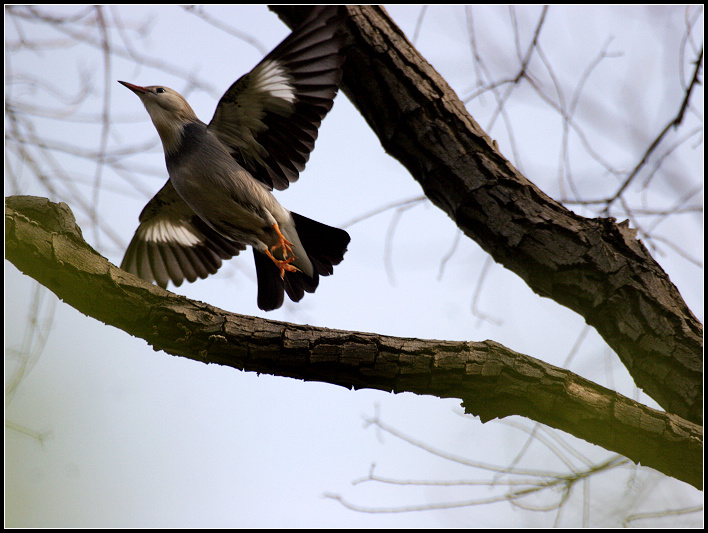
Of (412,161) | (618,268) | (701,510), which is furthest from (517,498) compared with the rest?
(412,161)

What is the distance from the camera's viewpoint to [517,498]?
107 inches

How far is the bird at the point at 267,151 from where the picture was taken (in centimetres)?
290

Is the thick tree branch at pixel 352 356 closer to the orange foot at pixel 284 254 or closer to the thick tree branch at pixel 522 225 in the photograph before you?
the thick tree branch at pixel 522 225

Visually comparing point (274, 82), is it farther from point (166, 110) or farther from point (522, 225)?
point (522, 225)

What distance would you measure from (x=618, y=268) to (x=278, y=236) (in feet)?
5.76

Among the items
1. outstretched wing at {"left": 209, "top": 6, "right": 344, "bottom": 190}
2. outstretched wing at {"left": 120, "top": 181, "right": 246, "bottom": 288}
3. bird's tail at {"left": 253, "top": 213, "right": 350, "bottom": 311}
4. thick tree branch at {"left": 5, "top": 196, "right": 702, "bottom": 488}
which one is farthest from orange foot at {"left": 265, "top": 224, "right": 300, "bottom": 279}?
thick tree branch at {"left": 5, "top": 196, "right": 702, "bottom": 488}

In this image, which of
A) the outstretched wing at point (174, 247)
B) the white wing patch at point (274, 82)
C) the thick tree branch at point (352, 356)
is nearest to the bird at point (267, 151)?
the white wing patch at point (274, 82)

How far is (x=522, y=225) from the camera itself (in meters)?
2.61

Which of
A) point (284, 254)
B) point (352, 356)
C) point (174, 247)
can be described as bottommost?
point (352, 356)

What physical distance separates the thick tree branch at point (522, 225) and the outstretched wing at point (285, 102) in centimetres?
14

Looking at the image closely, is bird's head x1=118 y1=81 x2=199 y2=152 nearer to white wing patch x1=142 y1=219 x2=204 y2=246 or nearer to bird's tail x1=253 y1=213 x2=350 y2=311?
Answer: white wing patch x1=142 y1=219 x2=204 y2=246

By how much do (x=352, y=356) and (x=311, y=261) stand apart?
136cm

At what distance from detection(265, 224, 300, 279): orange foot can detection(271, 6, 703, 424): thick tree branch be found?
0.76m

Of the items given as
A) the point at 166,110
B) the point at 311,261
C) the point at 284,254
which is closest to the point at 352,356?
the point at 284,254
